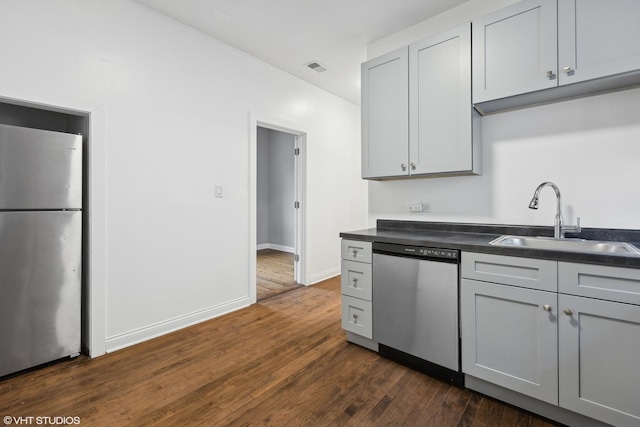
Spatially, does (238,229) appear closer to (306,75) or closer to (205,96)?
(205,96)

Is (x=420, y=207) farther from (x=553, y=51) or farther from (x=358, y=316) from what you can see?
(x=553, y=51)

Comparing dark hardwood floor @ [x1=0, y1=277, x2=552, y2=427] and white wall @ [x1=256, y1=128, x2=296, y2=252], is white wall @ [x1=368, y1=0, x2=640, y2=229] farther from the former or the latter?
white wall @ [x1=256, y1=128, x2=296, y2=252]

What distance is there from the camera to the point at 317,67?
11.5ft

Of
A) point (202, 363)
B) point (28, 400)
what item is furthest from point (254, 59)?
point (28, 400)

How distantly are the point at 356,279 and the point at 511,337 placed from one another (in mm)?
1059

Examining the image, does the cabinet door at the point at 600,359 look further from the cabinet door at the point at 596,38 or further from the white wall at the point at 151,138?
the white wall at the point at 151,138

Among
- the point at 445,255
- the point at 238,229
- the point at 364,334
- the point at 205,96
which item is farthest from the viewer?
the point at 238,229

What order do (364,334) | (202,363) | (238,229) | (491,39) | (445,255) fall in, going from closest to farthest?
(445,255)
(491,39)
(202,363)
(364,334)
(238,229)

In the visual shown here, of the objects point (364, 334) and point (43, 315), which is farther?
point (364, 334)

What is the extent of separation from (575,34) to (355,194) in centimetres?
335

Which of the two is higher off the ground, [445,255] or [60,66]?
[60,66]

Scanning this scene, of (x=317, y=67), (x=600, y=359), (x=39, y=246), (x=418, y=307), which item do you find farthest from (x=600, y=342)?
(x=317, y=67)

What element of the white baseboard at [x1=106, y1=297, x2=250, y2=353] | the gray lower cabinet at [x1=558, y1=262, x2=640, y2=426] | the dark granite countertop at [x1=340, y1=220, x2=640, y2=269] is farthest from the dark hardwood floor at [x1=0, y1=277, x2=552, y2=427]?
the dark granite countertop at [x1=340, y1=220, x2=640, y2=269]

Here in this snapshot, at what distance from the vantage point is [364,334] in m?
2.25
